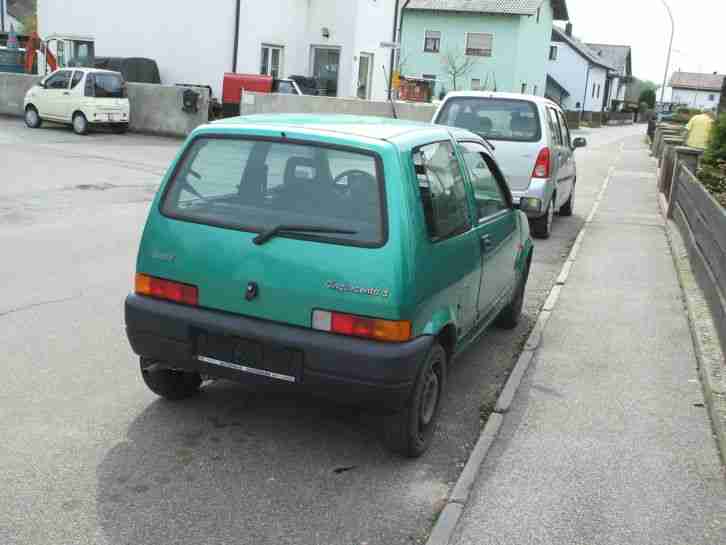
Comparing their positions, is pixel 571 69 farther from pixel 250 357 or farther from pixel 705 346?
pixel 250 357

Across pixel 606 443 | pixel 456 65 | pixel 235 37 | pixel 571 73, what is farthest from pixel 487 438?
pixel 571 73

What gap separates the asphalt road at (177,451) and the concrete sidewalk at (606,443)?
10.5 inches

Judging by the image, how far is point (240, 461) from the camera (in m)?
4.38

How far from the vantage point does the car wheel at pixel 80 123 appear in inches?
895

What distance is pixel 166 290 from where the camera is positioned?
14.7 ft

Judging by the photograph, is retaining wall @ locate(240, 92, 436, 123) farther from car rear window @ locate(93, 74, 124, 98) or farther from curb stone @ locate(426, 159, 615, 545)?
curb stone @ locate(426, 159, 615, 545)

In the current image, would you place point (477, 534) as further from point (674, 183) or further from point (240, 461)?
point (674, 183)

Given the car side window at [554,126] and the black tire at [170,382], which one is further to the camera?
the car side window at [554,126]

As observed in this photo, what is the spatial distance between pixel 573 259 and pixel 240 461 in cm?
716

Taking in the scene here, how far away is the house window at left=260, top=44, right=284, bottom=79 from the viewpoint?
29.5 meters

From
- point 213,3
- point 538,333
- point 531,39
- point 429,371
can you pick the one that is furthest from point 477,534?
point 531,39

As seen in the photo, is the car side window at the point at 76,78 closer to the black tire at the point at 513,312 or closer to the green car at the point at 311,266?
the black tire at the point at 513,312

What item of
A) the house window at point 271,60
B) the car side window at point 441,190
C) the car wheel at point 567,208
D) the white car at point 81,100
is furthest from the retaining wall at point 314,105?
the car side window at point 441,190

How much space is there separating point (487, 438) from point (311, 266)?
5.24 ft
